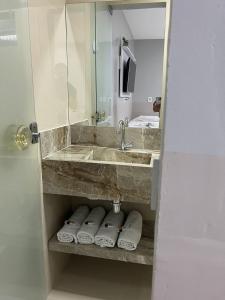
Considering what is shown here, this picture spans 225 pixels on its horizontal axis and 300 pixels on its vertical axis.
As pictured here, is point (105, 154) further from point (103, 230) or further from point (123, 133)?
point (103, 230)

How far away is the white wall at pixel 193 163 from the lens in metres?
0.40

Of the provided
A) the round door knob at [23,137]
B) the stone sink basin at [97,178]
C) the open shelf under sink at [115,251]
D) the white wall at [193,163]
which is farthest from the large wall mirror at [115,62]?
the white wall at [193,163]

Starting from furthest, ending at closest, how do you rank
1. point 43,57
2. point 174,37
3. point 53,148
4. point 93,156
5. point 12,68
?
1. point 93,156
2. point 53,148
3. point 43,57
4. point 12,68
5. point 174,37

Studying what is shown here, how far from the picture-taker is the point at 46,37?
1450 millimetres

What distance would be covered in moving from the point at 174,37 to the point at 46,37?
1246mm

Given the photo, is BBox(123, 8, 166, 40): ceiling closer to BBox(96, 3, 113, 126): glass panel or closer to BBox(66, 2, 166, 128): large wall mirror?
BBox(66, 2, 166, 128): large wall mirror

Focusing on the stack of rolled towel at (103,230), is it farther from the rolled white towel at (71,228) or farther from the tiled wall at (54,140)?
the tiled wall at (54,140)

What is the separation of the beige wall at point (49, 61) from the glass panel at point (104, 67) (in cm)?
26

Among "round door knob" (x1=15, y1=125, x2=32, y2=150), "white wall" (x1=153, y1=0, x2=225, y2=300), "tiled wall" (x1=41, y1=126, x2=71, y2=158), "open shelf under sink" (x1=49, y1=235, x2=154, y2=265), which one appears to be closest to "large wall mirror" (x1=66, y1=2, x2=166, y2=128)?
"tiled wall" (x1=41, y1=126, x2=71, y2=158)

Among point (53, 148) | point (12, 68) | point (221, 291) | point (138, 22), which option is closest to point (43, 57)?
point (12, 68)

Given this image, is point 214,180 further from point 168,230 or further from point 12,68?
point 12,68

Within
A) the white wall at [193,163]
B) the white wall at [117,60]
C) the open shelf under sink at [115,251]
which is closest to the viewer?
the white wall at [193,163]

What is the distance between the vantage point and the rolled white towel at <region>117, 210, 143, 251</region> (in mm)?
1484

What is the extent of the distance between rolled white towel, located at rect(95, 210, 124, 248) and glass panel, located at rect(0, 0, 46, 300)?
39 centimetres
